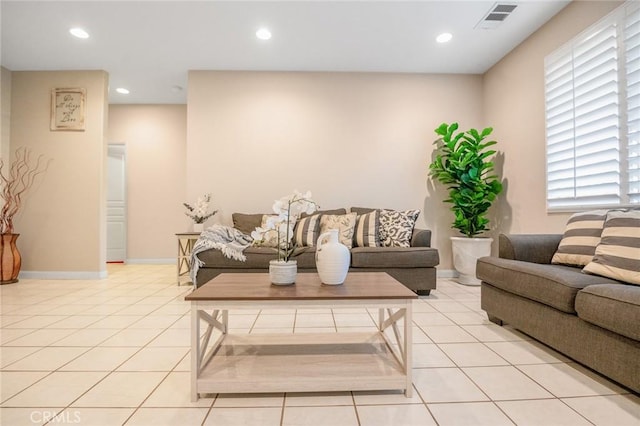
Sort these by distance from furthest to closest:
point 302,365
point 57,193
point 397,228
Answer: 1. point 57,193
2. point 397,228
3. point 302,365

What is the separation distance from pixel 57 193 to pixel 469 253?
17.6 ft

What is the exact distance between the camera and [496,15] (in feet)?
10.2

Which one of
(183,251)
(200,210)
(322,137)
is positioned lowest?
(183,251)

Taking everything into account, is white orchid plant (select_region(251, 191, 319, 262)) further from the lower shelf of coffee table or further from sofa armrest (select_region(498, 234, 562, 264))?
A: sofa armrest (select_region(498, 234, 562, 264))

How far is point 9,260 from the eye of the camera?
13.0 feet

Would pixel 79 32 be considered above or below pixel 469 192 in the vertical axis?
above

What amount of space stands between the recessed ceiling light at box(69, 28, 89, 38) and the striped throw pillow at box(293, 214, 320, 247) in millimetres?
3060

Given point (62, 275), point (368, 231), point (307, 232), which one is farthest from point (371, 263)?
point (62, 275)

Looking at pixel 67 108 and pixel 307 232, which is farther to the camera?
pixel 67 108

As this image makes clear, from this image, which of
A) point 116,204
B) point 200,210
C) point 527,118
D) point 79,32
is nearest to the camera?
point 79,32

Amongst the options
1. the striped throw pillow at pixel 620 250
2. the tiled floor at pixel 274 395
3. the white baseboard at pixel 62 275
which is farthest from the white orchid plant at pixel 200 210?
the striped throw pillow at pixel 620 250

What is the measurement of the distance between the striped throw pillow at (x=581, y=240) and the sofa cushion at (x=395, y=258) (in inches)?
43.5

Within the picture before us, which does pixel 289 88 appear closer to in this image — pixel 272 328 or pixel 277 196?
pixel 277 196

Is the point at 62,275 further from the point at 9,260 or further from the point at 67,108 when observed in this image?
the point at 67,108
